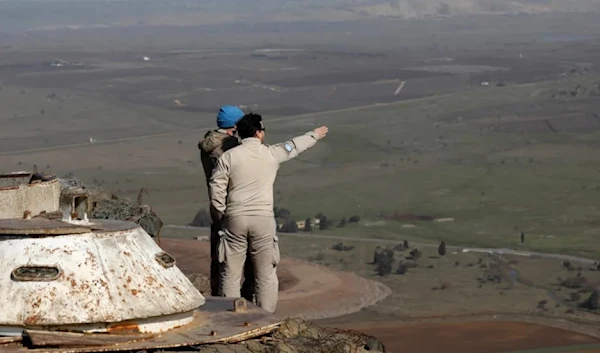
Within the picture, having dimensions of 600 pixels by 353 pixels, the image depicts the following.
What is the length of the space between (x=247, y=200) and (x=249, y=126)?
501 mm

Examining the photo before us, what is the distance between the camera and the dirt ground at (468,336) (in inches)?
1023

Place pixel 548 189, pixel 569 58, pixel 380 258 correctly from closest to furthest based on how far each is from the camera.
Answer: pixel 380 258 < pixel 548 189 < pixel 569 58

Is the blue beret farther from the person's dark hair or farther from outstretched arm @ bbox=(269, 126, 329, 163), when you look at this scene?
outstretched arm @ bbox=(269, 126, 329, 163)

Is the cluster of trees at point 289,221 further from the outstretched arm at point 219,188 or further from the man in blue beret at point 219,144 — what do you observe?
the outstretched arm at point 219,188

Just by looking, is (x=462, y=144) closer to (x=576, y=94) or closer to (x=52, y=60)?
(x=576, y=94)

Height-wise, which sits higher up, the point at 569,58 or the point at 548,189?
the point at 569,58

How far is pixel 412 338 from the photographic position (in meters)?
27.6

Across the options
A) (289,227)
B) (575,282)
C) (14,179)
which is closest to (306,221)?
(289,227)

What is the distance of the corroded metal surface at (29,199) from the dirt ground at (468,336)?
14630 millimetres

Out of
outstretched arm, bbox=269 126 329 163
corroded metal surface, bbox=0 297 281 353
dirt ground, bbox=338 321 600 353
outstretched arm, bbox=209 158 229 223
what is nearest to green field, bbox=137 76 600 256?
dirt ground, bbox=338 321 600 353

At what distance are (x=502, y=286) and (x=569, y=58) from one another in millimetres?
107573

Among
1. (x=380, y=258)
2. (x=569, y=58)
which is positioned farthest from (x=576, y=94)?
(x=380, y=258)

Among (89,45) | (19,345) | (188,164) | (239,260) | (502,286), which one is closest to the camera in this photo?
(19,345)

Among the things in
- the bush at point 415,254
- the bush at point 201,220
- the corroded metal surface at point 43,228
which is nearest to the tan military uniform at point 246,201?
the corroded metal surface at point 43,228
